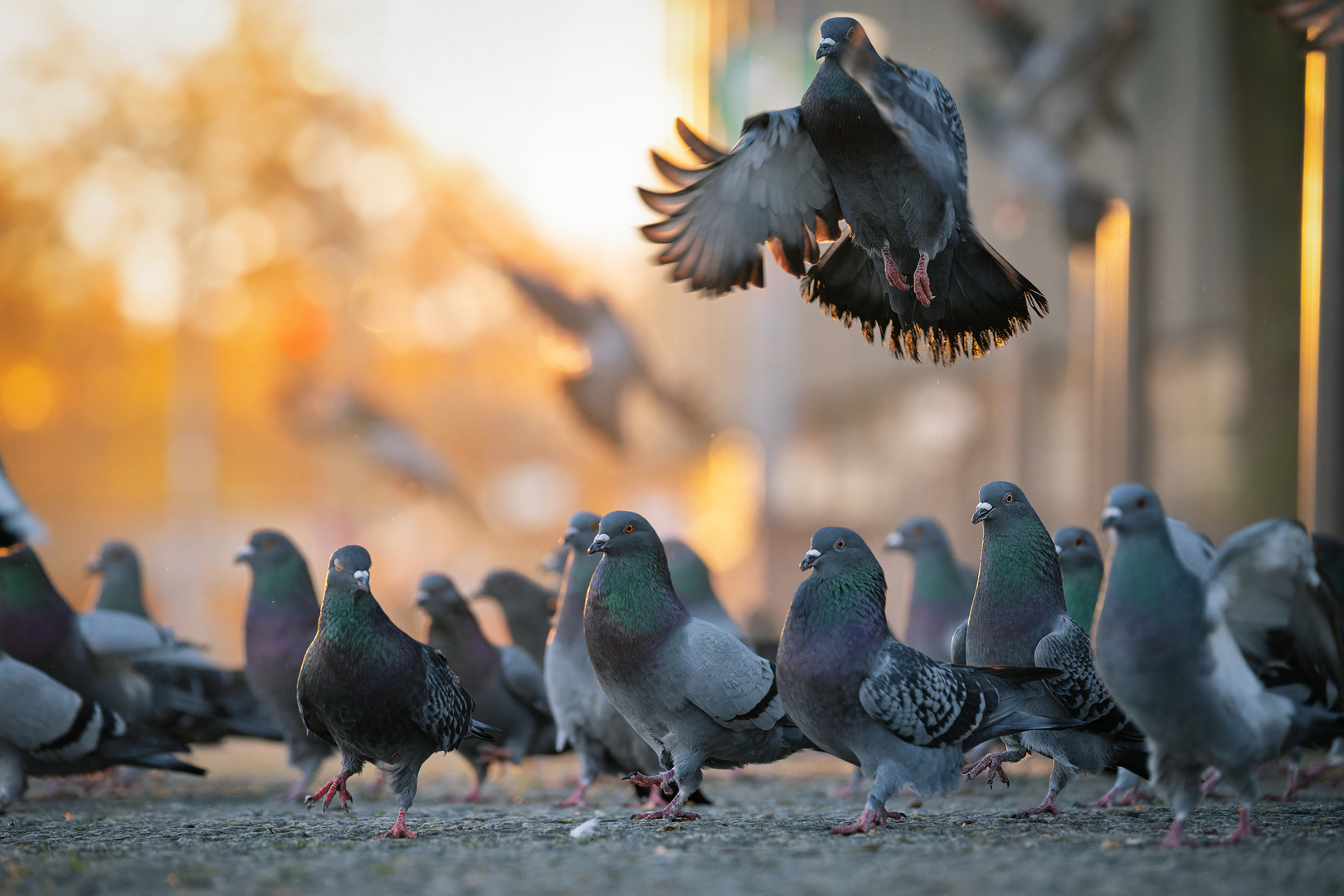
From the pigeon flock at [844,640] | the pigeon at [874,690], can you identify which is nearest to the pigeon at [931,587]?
the pigeon flock at [844,640]

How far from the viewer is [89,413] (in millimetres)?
17125

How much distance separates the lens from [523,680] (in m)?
6.45

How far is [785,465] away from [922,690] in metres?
10.2

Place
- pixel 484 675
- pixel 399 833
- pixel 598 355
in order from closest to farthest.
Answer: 1. pixel 399 833
2. pixel 484 675
3. pixel 598 355

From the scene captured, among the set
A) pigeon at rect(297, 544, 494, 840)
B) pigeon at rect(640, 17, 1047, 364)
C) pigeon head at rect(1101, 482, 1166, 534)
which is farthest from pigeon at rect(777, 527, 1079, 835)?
pigeon at rect(297, 544, 494, 840)

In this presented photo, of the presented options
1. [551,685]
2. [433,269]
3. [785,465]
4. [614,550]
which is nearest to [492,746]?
[551,685]

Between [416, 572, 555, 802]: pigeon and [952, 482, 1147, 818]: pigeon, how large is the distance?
2491mm

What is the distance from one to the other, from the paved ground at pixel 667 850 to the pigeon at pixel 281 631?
0.40m

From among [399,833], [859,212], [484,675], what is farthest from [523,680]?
[859,212]

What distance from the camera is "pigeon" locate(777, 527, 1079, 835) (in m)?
4.28

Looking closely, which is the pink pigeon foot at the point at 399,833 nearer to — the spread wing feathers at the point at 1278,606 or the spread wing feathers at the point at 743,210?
the spread wing feathers at the point at 743,210

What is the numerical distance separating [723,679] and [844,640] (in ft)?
2.21

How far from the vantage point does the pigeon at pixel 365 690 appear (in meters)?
4.40

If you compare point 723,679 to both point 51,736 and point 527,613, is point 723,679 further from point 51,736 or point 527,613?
point 51,736
